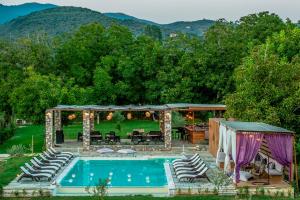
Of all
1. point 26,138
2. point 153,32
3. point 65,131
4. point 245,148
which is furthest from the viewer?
point 153,32

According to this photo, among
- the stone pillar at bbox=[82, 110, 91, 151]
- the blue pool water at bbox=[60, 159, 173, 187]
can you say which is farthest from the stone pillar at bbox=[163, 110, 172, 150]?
the stone pillar at bbox=[82, 110, 91, 151]

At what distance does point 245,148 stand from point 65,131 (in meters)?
24.4

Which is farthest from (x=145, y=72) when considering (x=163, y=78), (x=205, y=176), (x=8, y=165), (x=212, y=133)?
(x=205, y=176)

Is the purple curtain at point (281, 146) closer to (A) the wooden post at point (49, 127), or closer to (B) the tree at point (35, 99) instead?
(A) the wooden post at point (49, 127)

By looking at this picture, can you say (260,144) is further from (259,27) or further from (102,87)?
(259,27)

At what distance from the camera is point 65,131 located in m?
40.1

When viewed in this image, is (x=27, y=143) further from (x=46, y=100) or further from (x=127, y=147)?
(x=127, y=147)

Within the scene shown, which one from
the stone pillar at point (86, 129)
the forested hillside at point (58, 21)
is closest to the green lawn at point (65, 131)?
the stone pillar at point (86, 129)

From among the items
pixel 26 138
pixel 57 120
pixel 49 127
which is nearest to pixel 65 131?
pixel 26 138

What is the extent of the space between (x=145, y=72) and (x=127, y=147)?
60.6 feet

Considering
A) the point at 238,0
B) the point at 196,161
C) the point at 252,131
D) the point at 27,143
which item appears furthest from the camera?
the point at 238,0

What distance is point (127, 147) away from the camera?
2827 centimetres

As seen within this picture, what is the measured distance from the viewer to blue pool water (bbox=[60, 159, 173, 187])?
20000 millimetres

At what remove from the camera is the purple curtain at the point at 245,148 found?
57.6ft
